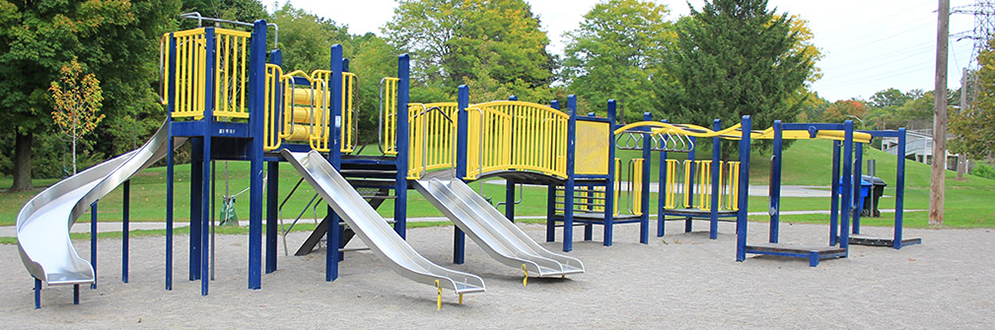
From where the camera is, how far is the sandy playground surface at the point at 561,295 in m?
7.27

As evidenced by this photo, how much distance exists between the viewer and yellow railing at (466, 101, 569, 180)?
11242mm

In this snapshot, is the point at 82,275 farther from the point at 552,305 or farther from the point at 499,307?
the point at 552,305

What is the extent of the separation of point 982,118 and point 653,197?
10918 millimetres

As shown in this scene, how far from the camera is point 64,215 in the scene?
26.8 feet

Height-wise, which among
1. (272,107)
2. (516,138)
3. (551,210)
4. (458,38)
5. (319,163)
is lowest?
(551,210)

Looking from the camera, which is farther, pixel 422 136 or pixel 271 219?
pixel 422 136

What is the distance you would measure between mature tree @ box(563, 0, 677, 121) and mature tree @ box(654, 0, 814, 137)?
3.58 m

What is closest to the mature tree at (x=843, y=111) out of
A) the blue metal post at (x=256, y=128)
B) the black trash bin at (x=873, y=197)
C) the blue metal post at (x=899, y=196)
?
the black trash bin at (x=873, y=197)

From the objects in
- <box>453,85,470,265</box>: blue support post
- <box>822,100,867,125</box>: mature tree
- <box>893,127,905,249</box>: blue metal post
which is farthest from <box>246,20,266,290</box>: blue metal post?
<box>822,100,867,125</box>: mature tree

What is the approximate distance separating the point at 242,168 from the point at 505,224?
107 feet

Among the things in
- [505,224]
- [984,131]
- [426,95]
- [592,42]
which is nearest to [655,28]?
[592,42]

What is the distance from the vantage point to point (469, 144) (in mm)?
11242

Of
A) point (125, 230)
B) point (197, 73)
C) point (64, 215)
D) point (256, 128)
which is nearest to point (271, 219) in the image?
point (125, 230)

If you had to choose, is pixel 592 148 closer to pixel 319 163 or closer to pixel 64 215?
pixel 319 163
